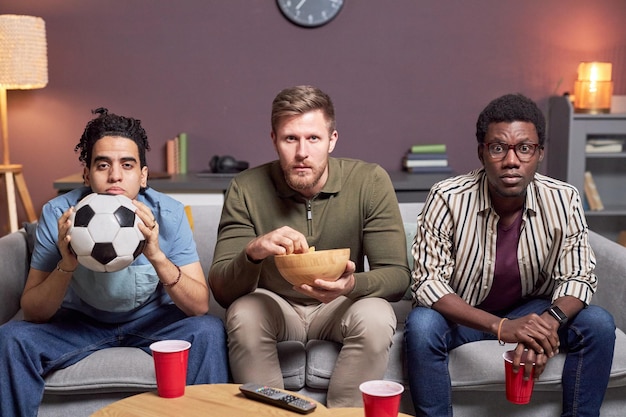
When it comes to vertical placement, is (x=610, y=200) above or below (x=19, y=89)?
below

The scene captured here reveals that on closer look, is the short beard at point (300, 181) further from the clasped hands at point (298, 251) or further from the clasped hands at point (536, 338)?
the clasped hands at point (536, 338)

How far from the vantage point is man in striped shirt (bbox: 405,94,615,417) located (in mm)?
2260

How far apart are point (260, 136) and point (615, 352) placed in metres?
2.62

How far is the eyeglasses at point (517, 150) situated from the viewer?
91.4 inches

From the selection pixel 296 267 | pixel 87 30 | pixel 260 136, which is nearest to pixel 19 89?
pixel 87 30

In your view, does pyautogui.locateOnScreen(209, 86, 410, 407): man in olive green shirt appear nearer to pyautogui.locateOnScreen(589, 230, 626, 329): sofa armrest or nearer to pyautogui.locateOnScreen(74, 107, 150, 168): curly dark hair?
pyautogui.locateOnScreen(74, 107, 150, 168): curly dark hair

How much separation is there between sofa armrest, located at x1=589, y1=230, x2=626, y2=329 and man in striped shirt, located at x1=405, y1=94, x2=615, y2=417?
0.22 metres

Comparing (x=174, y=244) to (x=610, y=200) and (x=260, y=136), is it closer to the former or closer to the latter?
(x=260, y=136)

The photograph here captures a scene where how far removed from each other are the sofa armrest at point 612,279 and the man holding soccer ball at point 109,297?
1224mm

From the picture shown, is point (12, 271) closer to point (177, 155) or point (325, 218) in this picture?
point (325, 218)

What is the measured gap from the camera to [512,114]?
2.33 m

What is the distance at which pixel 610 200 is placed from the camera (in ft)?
15.4

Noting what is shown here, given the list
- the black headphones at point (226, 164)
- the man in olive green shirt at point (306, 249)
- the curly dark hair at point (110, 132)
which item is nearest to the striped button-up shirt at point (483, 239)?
the man in olive green shirt at point (306, 249)

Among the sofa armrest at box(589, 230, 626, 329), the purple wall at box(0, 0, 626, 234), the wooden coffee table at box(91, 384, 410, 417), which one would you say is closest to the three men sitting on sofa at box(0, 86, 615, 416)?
the sofa armrest at box(589, 230, 626, 329)
